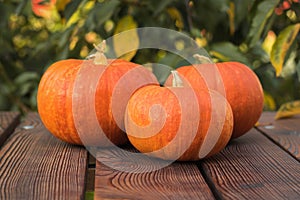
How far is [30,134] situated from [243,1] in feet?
2.70

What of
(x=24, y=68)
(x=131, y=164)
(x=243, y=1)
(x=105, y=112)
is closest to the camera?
(x=131, y=164)

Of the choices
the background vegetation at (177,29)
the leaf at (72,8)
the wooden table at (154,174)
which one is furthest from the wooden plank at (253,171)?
the leaf at (72,8)

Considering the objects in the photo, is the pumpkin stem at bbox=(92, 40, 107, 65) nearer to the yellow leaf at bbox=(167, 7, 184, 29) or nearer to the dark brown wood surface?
the dark brown wood surface

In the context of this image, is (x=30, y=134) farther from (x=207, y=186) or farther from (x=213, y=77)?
(x=207, y=186)

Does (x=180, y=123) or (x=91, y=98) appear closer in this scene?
(x=180, y=123)

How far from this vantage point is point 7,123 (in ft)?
5.30

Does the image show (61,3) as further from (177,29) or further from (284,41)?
(284,41)

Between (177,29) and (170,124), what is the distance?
892mm

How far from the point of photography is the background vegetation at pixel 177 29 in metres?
1.71

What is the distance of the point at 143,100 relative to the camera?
1207mm

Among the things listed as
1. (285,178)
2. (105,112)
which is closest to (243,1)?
(105,112)

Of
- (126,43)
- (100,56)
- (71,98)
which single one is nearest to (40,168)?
(71,98)

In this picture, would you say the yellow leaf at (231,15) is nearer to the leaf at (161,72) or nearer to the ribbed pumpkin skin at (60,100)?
the leaf at (161,72)

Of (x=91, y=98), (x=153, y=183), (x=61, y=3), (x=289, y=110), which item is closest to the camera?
(x=153, y=183)
